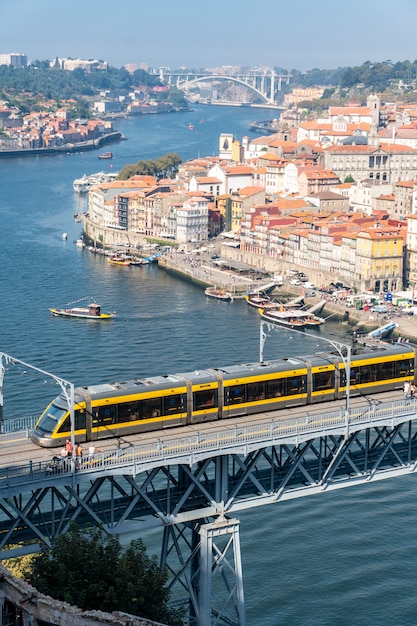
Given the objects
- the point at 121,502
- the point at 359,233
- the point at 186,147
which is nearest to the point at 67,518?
the point at 121,502

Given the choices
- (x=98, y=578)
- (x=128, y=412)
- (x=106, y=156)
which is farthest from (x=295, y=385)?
(x=106, y=156)

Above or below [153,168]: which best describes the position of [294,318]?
below

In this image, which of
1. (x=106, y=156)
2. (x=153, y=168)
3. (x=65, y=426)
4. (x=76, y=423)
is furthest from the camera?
(x=106, y=156)

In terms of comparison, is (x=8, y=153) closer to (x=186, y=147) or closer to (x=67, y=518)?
(x=186, y=147)

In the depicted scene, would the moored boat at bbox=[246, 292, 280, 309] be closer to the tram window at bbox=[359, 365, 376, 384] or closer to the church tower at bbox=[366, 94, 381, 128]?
the tram window at bbox=[359, 365, 376, 384]

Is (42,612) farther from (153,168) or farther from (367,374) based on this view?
(153,168)

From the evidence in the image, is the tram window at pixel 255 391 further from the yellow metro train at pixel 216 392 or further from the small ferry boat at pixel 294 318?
the small ferry boat at pixel 294 318

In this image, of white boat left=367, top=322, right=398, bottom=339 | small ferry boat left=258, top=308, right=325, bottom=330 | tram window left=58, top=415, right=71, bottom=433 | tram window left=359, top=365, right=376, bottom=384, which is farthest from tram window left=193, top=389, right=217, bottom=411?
small ferry boat left=258, top=308, right=325, bottom=330
